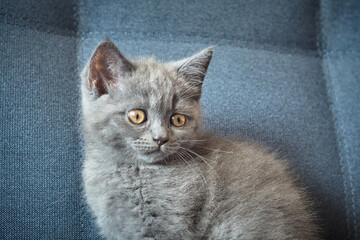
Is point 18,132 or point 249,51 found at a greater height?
point 249,51

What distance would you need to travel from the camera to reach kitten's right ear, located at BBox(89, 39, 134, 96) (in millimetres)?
1116

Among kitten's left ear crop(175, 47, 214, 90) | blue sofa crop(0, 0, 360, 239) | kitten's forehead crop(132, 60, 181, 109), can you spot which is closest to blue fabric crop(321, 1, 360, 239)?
blue sofa crop(0, 0, 360, 239)

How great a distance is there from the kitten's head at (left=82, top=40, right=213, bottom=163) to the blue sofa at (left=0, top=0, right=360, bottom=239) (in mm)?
289

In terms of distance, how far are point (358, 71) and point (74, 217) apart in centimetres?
160

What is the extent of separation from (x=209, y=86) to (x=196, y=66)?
379mm

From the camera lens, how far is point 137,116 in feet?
3.71

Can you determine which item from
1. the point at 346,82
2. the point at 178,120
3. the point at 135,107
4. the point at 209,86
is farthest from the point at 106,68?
the point at 346,82

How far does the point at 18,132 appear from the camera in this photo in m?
1.28

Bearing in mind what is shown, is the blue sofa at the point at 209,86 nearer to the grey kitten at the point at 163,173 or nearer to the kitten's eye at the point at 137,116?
the grey kitten at the point at 163,173

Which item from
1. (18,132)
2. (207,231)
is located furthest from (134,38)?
(207,231)

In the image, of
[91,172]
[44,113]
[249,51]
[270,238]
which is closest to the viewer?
[270,238]

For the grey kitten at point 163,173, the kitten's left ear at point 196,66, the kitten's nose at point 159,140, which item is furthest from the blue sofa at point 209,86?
the kitten's nose at point 159,140

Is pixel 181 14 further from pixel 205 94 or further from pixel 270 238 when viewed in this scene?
pixel 270 238

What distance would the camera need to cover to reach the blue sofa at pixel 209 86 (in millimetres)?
1290
